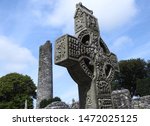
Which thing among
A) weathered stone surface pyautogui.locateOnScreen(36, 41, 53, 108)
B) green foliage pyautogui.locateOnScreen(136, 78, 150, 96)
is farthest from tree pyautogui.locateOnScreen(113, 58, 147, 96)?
weathered stone surface pyautogui.locateOnScreen(36, 41, 53, 108)

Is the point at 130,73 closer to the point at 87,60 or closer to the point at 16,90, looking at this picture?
the point at 16,90

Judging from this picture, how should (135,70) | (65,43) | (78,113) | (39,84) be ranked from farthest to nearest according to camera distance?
(135,70) < (39,84) < (65,43) < (78,113)

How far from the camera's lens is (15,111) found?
4801mm

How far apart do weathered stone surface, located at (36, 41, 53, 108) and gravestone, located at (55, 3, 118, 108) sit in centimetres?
2422

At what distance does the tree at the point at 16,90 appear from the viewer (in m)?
32.6

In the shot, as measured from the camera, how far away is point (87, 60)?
5.87 m

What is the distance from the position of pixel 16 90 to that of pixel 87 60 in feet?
102

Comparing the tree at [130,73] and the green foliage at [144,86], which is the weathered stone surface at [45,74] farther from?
the tree at [130,73]

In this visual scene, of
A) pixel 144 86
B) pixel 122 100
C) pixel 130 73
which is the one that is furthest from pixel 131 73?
pixel 122 100

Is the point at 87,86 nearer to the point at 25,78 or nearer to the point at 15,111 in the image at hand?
the point at 15,111

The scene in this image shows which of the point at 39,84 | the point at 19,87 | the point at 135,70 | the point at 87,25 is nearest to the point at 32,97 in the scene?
the point at 19,87

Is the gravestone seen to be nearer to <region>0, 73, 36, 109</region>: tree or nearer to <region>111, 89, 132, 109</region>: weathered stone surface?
<region>111, 89, 132, 109</region>: weathered stone surface

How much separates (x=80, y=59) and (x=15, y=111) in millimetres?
1675

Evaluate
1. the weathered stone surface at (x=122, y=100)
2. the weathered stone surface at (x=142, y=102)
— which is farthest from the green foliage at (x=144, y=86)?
the weathered stone surface at (x=122, y=100)
